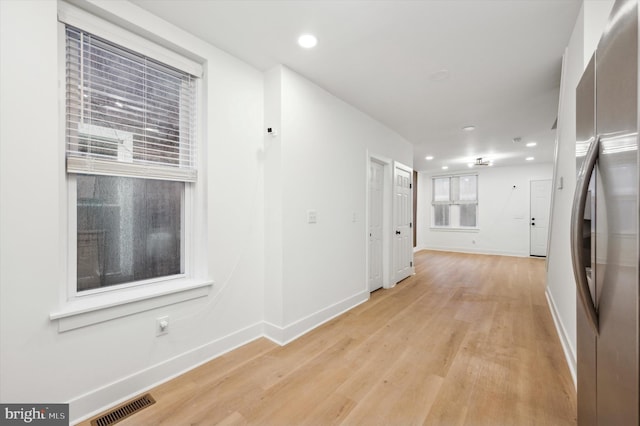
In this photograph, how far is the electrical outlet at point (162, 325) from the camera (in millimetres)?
2016

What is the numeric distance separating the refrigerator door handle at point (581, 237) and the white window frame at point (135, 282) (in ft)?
7.50

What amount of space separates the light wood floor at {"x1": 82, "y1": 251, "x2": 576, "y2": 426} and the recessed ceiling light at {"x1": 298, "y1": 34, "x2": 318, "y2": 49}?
8.69ft

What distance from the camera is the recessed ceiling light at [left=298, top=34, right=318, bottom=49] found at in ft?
7.32

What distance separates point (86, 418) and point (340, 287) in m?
2.42

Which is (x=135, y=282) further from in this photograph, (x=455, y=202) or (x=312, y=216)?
(x=455, y=202)

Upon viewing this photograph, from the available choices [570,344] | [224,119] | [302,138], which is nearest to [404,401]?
[570,344]

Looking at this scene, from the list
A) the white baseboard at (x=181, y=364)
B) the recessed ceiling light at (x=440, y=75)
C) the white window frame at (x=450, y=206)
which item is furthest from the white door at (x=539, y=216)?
the white baseboard at (x=181, y=364)

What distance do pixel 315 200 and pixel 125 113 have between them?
1.79m

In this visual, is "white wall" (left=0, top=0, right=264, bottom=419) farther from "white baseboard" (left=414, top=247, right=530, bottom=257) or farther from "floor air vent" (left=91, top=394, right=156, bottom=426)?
"white baseboard" (left=414, top=247, right=530, bottom=257)

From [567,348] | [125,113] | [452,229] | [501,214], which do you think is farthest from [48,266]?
[501,214]

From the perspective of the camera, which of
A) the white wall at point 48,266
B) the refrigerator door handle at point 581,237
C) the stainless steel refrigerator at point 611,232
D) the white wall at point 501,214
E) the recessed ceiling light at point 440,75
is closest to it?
the stainless steel refrigerator at point 611,232

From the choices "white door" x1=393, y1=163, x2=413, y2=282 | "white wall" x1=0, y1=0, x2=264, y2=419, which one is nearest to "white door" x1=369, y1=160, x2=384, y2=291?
"white door" x1=393, y1=163, x2=413, y2=282

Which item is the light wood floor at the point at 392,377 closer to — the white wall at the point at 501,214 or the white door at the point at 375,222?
the white door at the point at 375,222

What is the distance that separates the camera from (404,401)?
6.00 feet
